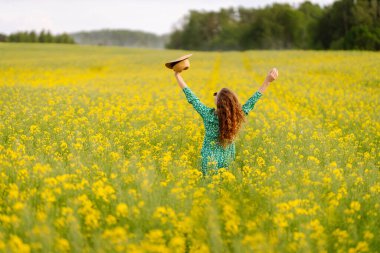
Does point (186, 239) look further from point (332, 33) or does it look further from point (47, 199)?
point (332, 33)

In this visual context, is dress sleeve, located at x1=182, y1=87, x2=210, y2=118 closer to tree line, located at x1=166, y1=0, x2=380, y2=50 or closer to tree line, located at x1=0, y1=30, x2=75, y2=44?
tree line, located at x1=166, y1=0, x2=380, y2=50

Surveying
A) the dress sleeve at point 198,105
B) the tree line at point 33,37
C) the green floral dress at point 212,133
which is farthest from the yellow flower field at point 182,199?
the tree line at point 33,37

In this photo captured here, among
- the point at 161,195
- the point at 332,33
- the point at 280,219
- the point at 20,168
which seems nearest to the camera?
the point at 280,219

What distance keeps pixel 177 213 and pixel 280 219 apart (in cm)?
87

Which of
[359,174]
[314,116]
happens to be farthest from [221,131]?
[314,116]

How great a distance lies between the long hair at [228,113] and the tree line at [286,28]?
2063 inches

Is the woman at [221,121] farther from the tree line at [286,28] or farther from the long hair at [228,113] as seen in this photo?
the tree line at [286,28]

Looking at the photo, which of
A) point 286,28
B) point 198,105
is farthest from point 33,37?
point 198,105

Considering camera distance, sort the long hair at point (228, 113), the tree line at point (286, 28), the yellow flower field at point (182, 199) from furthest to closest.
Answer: the tree line at point (286, 28)
the long hair at point (228, 113)
the yellow flower field at point (182, 199)

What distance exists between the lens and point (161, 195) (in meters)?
3.75

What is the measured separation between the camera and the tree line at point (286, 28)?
57.2m

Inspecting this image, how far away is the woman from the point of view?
509cm

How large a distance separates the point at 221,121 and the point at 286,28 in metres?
82.5

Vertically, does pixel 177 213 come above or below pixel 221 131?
below
